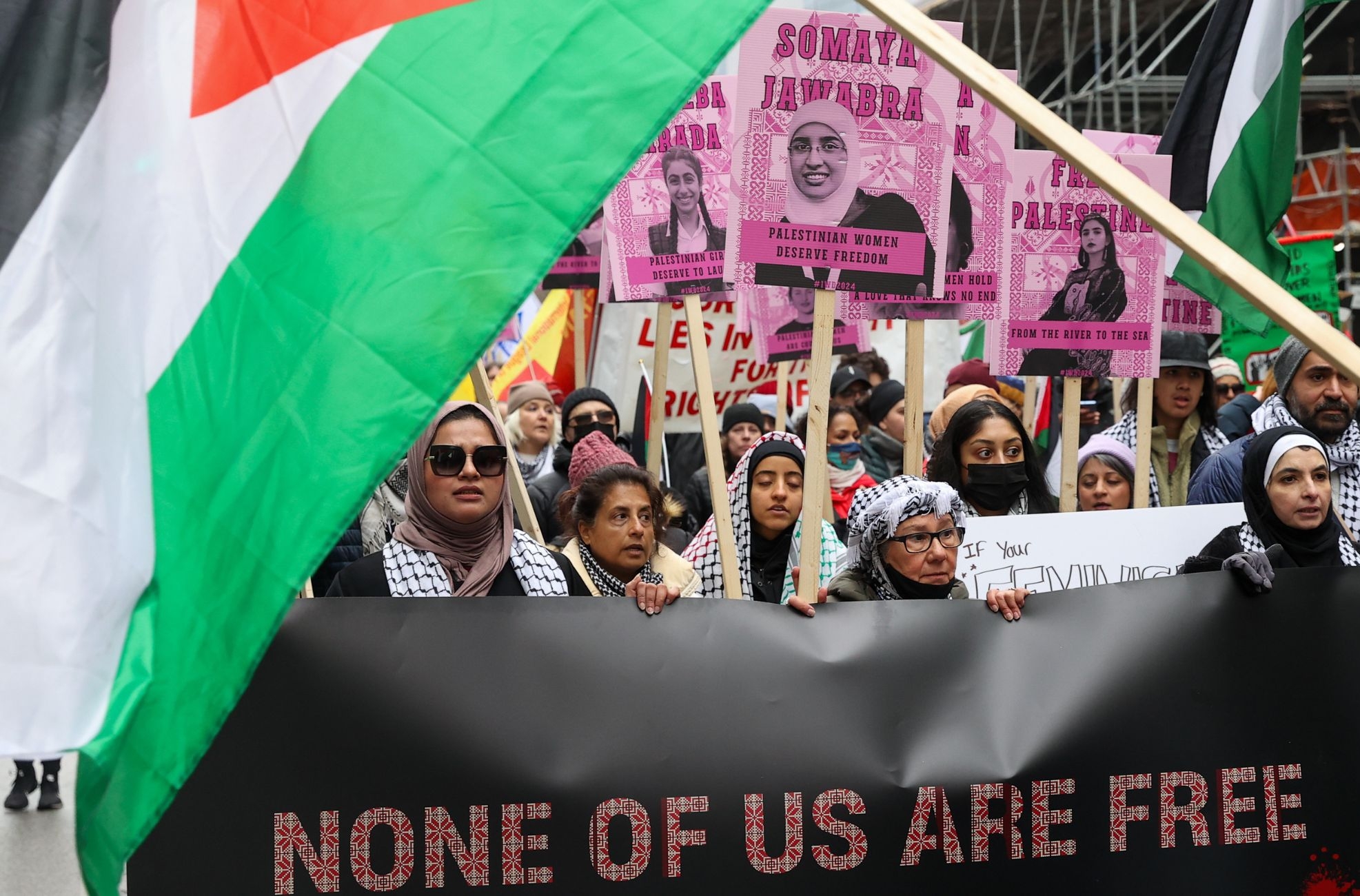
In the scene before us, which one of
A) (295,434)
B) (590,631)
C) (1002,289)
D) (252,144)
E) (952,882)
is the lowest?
(952,882)

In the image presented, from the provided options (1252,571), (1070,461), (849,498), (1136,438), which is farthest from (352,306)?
(849,498)

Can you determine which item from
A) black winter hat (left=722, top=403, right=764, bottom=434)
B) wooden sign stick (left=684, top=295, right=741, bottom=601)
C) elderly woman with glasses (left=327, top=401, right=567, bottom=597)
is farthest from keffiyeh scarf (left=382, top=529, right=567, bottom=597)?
black winter hat (left=722, top=403, right=764, bottom=434)

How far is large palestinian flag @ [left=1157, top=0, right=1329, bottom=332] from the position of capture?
17.4ft

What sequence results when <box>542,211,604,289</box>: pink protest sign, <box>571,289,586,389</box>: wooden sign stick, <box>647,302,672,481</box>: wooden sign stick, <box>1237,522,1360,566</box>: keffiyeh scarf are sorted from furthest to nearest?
<box>571,289,586,389</box>: wooden sign stick
<box>542,211,604,289</box>: pink protest sign
<box>647,302,672,481</box>: wooden sign stick
<box>1237,522,1360,566</box>: keffiyeh scarf

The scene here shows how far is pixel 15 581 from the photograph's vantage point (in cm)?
231

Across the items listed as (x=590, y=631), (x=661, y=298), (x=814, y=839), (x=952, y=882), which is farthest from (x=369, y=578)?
(x=661, y=298)

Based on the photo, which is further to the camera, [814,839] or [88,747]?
[814,839]

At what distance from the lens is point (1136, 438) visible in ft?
18.6

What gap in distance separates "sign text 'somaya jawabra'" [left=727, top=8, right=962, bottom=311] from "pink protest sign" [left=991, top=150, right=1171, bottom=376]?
1.04 metres

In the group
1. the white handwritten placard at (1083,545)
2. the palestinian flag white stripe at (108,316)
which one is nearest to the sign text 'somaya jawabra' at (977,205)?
the white handwritten placard at (1083,545)

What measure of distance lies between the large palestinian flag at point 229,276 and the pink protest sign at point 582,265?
4.67 metres

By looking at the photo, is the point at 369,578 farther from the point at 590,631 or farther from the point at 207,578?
the point at 207,578

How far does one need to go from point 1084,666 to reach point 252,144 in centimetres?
207

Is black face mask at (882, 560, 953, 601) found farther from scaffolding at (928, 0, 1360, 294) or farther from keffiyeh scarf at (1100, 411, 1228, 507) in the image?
scaffolding at (928, 0, 1360, 294)
